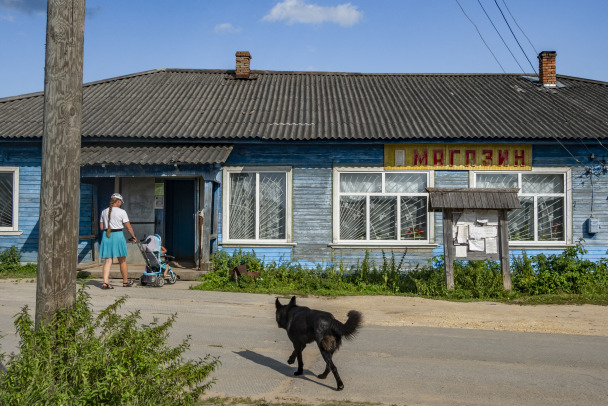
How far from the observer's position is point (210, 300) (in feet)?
34.3

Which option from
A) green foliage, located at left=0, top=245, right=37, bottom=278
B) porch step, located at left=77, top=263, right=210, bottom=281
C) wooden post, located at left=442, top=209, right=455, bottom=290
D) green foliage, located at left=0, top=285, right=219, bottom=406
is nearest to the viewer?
green foliage, located at left=0, top=285, right=219, bottom=406

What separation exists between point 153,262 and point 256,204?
121 inches

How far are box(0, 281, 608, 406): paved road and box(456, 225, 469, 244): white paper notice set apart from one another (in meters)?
3.37

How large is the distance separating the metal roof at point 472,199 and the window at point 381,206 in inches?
89.6

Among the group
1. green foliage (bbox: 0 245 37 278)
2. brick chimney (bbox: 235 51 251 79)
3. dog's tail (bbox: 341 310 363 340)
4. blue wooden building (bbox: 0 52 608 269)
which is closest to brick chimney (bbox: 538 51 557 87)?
blue wooden building (bbox: 0 52 608 269)

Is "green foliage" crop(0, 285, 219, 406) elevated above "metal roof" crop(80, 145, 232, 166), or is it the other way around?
"metal roof" crop(80, 145, 232, 166)

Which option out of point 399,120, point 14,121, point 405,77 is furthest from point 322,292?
point 405,77

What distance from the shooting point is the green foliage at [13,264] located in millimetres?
13290

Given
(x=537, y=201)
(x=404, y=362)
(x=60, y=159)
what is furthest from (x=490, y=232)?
(x=60, y=159)

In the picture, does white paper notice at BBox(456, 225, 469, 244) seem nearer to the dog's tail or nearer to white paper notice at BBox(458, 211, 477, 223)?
white paper notice at BBox(458, 211, 477, 223)

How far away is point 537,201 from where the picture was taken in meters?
13.8

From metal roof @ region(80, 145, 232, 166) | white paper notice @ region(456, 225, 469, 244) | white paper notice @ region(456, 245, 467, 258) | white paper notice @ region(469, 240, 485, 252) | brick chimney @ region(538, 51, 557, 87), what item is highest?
brick chimney @ region(538, 51, 557, 87)

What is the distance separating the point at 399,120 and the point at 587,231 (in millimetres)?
5284

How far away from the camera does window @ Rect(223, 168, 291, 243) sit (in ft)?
45.1
